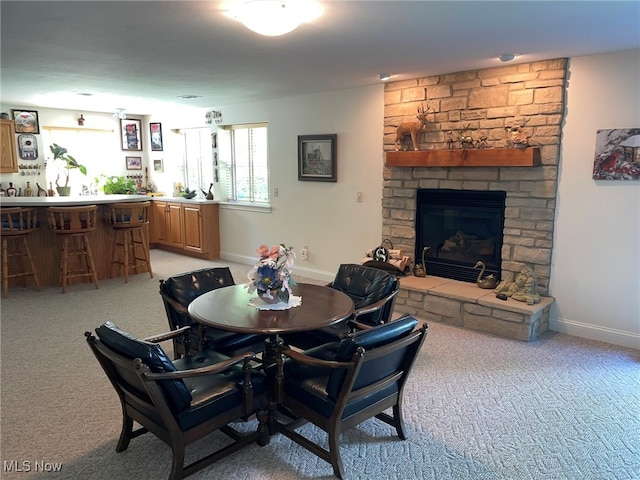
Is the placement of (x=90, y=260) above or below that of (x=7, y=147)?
below

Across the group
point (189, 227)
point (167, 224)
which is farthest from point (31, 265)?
point (167, 224)

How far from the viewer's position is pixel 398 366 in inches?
94.5

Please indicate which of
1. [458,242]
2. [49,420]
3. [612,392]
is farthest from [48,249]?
[612,392]

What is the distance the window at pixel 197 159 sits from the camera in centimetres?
778

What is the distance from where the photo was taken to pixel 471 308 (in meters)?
4.21

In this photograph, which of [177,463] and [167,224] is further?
[167,224]

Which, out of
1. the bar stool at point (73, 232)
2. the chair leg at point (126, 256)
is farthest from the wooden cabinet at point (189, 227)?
the bar stool at point (73, 232)

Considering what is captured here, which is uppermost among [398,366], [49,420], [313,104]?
[313,104]

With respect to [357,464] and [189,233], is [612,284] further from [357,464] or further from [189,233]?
[189,233]

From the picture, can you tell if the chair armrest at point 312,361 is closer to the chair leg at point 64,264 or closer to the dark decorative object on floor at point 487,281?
the dark decorative object on floor at point 487,281

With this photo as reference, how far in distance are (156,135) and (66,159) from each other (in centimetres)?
155

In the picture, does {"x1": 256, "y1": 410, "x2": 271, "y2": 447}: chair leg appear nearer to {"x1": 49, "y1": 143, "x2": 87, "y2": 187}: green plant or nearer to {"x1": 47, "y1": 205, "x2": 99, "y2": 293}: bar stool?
{"x1": 47, "y1": 205, "x2": 99, "y2": 293}: bar stool

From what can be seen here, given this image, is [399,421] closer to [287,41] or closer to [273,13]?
[273,13]

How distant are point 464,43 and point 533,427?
2.66 m
